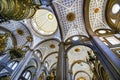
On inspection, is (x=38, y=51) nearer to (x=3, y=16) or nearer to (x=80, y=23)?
(x=80, y=23)

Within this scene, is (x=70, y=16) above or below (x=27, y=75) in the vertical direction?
above

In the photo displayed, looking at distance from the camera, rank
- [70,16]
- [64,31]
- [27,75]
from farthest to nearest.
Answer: [27,75] < [64,31] < [70,16]

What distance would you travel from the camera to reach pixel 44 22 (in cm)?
1880

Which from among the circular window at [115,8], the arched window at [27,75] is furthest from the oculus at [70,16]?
A: the arched window at [27,75]

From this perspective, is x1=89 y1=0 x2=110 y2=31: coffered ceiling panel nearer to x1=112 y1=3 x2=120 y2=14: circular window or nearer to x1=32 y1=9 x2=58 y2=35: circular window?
x1=112 y1=3 x2=120 y2=14: circular window

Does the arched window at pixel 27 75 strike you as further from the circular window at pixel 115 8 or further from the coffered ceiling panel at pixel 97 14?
the circular window at pixel 115 8

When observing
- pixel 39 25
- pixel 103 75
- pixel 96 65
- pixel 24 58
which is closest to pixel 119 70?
pixel 103 75

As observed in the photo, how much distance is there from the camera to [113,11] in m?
11.7

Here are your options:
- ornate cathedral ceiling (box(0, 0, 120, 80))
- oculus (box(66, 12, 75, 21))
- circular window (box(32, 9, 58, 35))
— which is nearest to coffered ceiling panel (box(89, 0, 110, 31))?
ornate cathedral ceiling (box(0, 0, 120, 80))

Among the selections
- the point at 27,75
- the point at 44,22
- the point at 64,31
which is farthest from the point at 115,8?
the point at 27,75

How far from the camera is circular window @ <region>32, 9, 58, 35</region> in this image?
17337 mm

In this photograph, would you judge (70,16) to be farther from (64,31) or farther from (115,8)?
(115,8)

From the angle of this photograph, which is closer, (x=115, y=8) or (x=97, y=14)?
(x=115, y=8)

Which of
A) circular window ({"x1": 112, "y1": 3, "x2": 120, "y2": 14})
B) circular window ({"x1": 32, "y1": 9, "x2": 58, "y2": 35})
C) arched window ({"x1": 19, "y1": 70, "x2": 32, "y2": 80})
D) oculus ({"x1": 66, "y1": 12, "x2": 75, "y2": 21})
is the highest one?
circular window ({"x1": 32, "y1": 9, "x2": 58, "y2": 35})
